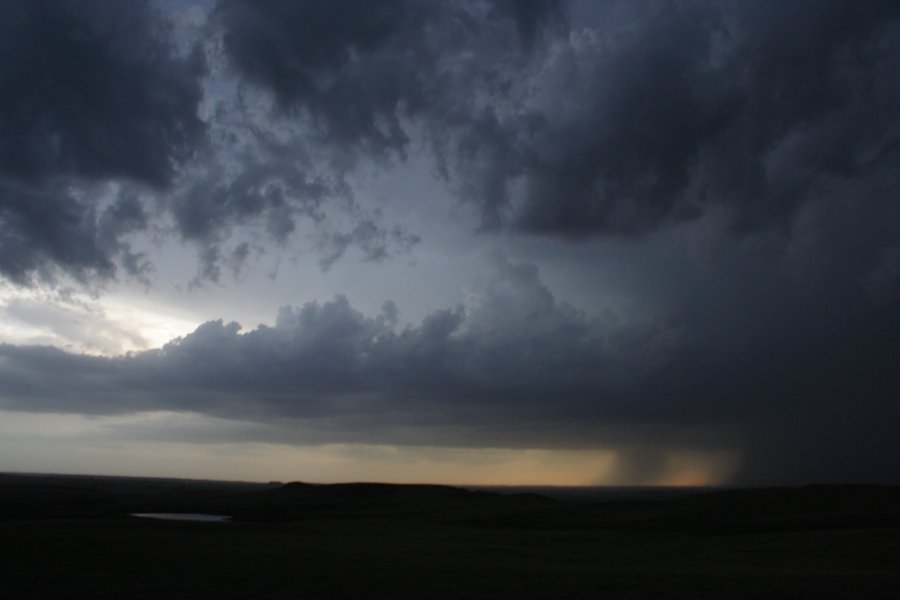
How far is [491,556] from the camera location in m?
33.8

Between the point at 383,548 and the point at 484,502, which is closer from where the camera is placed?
the point at 383,548

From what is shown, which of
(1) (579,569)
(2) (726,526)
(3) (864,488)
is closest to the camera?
(1) (579,569)

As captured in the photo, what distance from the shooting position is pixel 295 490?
120625mm

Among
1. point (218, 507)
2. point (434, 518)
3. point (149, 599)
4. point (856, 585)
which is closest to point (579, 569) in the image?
point (856, 585)

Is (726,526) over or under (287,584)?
over

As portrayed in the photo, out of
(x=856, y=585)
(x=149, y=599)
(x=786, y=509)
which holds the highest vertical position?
(x=786, y=509)

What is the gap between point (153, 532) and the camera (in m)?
40.5

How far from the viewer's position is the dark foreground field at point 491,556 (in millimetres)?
24953

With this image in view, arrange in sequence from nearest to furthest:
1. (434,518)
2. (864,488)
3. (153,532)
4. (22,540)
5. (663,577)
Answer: (663,577), (22,540), (153,532), (864,488), (434,518)

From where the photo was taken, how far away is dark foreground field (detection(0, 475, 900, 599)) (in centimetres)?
2495

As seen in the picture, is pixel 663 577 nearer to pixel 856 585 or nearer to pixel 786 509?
pixel 856 585

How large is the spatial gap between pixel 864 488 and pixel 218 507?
7072cm

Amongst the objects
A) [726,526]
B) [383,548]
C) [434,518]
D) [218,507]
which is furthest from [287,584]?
[218,507]

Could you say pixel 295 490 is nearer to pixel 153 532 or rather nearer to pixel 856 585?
pixel 153 532
